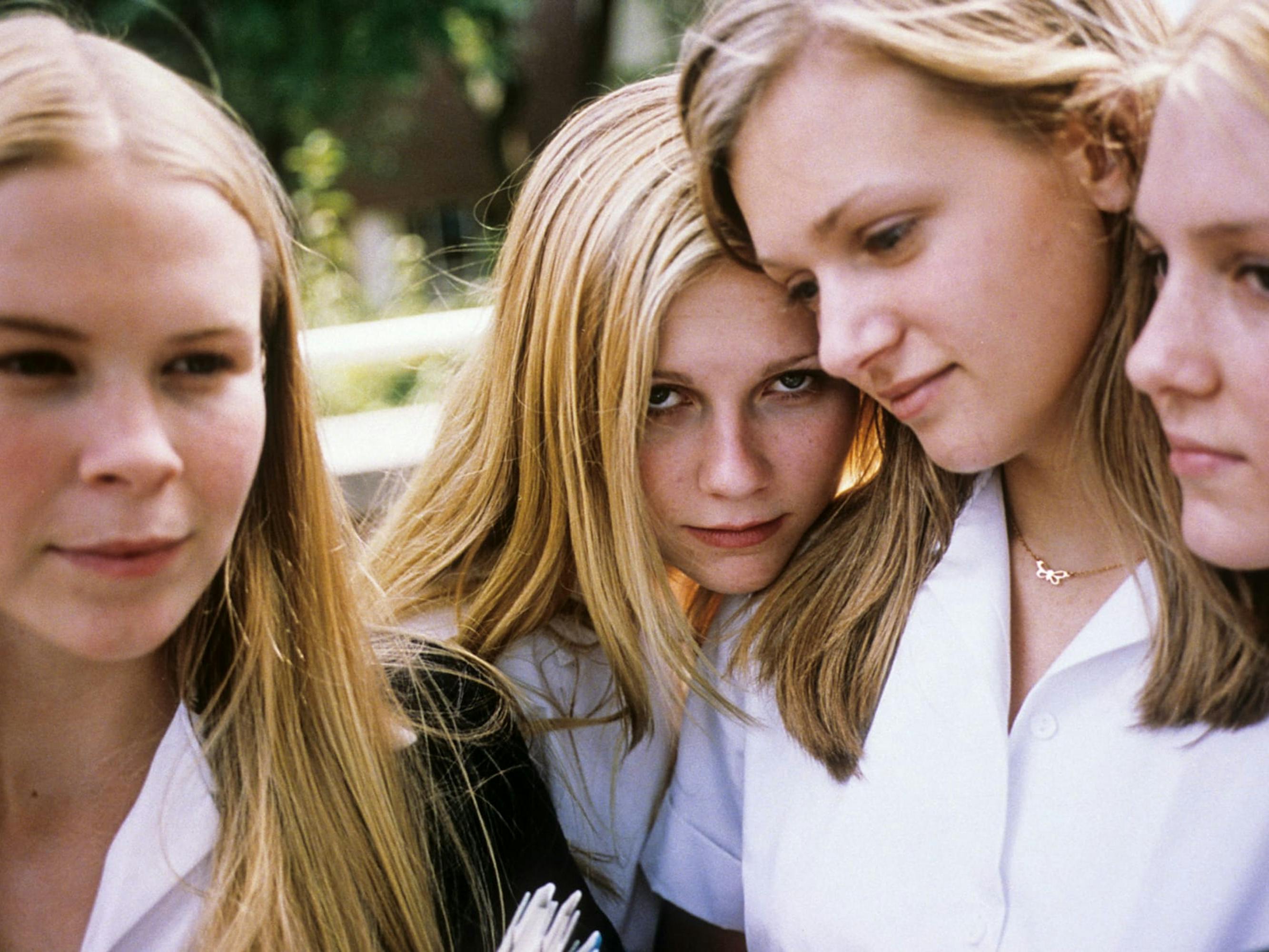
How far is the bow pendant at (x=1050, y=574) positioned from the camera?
196cm

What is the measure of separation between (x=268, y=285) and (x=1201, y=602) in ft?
4.24

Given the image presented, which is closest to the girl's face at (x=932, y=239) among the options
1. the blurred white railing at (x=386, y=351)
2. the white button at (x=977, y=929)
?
the white button at (x=977, y=929)

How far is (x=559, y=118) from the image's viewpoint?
51.8 ft

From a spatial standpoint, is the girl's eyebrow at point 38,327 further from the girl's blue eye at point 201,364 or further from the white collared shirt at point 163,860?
the white collared shirt at point 163,860

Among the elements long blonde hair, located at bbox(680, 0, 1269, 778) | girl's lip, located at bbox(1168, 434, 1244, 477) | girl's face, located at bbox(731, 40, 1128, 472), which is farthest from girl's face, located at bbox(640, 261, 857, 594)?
girl's lip, located at bbox(1168, 434, 1244, 477)

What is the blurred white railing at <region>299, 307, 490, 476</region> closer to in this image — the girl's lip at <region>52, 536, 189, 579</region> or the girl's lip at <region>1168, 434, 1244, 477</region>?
the girl's lip at <region>52, 536, 189, 579</region>

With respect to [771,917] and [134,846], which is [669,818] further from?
[134,846]

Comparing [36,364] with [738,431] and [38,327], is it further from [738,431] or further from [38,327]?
[738,431]

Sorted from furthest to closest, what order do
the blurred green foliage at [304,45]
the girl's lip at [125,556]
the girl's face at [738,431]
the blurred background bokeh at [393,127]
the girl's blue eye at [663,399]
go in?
the blurred green foliage at [304,45], the blurred background bokeh at [393,127], the girl's blue eye at [663,399], the girl's face at [738,431], the girl's lip at [125,556]

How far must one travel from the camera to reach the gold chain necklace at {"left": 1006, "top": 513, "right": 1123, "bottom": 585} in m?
1.90

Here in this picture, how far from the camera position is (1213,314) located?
1.45 m

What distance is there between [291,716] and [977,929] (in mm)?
986

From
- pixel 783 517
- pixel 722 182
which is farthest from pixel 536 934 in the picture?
pixel 722 182

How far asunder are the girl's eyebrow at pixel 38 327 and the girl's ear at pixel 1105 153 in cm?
122
